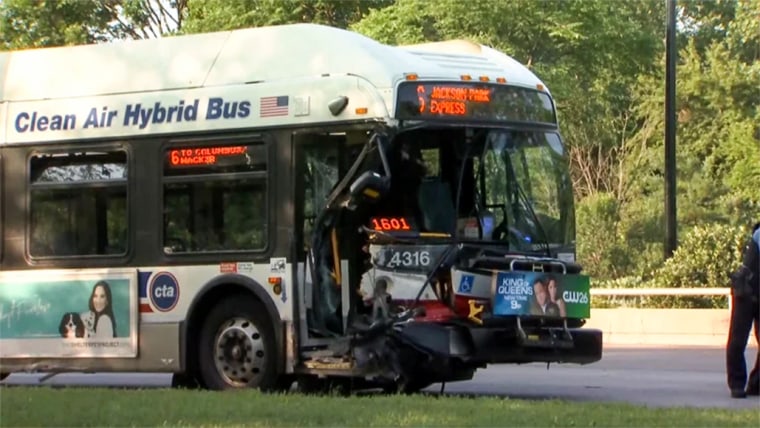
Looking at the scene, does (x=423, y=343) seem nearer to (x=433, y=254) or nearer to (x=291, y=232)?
(x=433, y=254)

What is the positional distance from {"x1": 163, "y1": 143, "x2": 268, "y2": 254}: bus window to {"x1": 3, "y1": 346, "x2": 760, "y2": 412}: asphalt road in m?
2.68

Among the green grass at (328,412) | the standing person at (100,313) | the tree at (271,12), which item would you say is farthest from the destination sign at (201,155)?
the tree at (271,12)

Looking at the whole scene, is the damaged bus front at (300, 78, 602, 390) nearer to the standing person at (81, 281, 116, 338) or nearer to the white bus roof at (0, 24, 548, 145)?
the white bus roof at (0, 24, 548, 145)

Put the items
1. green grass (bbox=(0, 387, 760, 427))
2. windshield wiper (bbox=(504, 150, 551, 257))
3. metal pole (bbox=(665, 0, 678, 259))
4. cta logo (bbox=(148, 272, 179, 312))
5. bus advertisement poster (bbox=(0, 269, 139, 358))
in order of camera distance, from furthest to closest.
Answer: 1. metal pole (bbox=(665, 0, 678, 259))
2. bus advertisement poster (bbox=(0, 269, 139, 358))
3. cta logo (bbox=(148, 272, 179, 312))
4. windshield wiper (bbox=(504, 150, 551, 257))
5. green grass (bbox=(0, 387, 760, 427))

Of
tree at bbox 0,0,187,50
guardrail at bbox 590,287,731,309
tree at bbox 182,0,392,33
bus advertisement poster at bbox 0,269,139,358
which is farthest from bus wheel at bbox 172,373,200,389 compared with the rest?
tree at bbox 0,0,187,50

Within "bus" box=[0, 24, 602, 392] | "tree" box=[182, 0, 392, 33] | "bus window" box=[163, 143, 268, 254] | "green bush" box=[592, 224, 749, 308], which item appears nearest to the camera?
"bus" box=[0, 24, 602, 392]

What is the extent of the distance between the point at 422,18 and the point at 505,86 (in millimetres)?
21602

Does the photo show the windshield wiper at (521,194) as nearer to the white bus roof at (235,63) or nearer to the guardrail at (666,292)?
the white bus roof at (235,63)

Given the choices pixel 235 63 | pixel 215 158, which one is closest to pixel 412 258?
pixel 215 158

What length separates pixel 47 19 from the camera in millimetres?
43281

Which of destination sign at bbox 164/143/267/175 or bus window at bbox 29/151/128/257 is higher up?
destination sign at bbox 164/143/267/175

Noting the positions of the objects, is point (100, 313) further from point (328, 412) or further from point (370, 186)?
point (328, 412)

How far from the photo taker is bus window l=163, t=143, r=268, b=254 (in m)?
13.7

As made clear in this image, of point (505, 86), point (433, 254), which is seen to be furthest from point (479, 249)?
point (505, 86)
